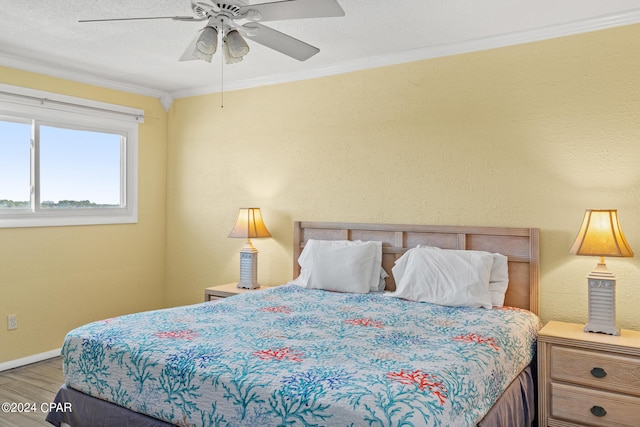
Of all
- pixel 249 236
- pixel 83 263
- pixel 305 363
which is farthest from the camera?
pixel 83 263

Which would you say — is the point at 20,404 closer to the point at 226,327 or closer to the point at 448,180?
the point at 226,327

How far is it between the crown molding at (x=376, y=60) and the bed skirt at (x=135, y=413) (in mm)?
2112

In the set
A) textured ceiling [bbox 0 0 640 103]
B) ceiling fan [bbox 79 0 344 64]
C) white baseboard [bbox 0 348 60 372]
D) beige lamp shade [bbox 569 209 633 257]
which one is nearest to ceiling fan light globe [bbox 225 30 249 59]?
ceiling fan [bbox 79 0 344 64]

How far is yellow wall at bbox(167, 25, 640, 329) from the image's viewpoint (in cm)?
299

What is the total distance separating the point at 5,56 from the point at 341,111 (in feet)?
8.56

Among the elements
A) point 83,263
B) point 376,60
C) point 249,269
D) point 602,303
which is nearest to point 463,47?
point 376,60

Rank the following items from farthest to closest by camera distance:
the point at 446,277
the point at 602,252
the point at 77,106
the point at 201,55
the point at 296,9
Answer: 1. the point at 77,106
2. the point at 446,277
3. the point at 602,252
4. the point at 201,55
5. the point at 296,9

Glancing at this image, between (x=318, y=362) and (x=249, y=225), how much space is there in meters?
2.33

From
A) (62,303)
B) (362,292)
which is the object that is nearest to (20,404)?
(62,303)

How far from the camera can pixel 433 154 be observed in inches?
141

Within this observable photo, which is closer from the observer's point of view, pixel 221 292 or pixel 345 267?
pixel 345 267

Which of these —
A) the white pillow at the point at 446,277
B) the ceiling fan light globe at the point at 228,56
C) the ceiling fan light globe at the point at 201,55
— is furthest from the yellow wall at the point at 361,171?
the ceiling fan light globe at the point at 201,55

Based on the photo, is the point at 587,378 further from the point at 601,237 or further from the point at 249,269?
the point at 249,269

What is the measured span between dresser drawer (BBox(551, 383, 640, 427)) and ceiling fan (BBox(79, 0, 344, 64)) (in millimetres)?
2296
